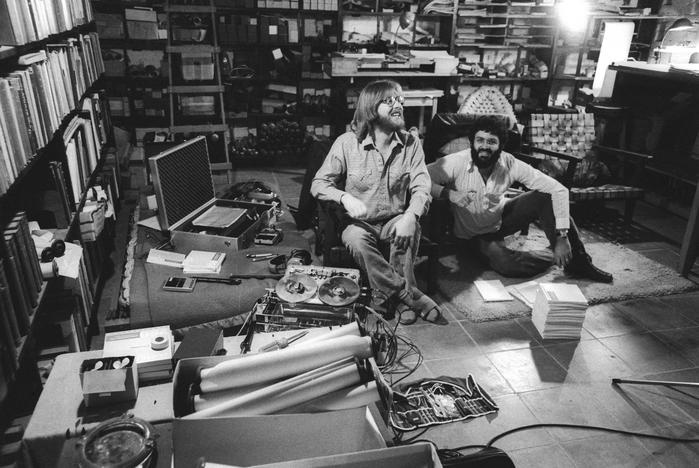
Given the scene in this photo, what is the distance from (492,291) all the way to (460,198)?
649 millimetres

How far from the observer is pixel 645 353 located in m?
2.69

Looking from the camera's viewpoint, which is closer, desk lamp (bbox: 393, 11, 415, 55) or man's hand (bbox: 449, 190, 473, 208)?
man's hand (bbox: 449, 190, 473, 208)

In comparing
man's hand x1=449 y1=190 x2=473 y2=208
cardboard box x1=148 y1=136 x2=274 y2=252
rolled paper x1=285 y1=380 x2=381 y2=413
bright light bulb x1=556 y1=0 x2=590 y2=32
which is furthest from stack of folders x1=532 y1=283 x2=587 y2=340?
bright light bulb x1=556 y1=0 x2=590 y2=32

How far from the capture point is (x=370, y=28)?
18.7ft

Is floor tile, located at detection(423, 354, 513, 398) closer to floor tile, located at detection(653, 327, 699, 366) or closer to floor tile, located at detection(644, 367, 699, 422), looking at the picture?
floor tile, located at detection(644, 367, 699, 422)

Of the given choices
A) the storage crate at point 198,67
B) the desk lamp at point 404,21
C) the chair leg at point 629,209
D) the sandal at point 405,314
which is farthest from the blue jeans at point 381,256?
the desk lamp at point 404,21

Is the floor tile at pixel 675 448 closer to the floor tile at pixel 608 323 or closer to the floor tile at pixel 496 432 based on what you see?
the floor tile at pixel 496 432

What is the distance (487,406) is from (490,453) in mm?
913

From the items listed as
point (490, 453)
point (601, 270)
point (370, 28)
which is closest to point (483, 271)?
point (601, 270)

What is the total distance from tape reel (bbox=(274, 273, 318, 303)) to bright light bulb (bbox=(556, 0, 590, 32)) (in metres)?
5.41

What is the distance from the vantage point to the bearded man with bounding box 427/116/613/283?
127 inches

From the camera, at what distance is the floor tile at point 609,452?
198 centimetres

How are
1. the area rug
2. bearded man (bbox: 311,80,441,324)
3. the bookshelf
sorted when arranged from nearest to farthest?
the bookshelf, bearded man (bbox: 311,80,441,324), the area rug

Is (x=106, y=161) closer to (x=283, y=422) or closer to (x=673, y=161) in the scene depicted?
(x=283, y=422)
